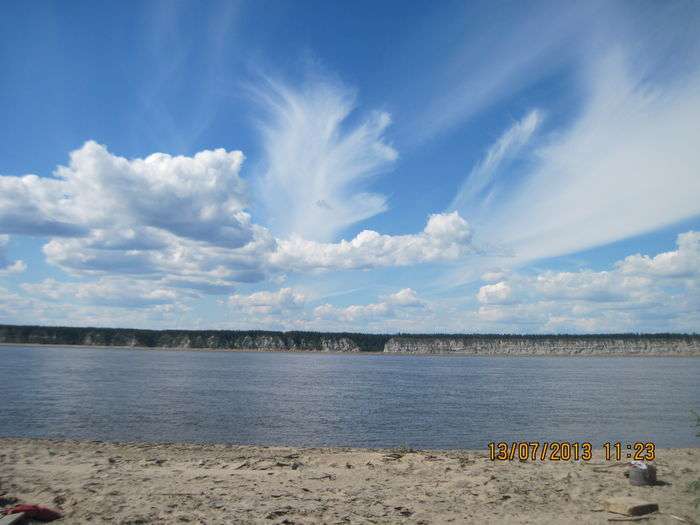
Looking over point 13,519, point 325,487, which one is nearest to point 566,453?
point 325,487

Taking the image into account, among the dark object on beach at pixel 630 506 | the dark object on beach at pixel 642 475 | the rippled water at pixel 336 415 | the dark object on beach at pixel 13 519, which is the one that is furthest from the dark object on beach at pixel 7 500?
the dark object on beach at pixel 642 475

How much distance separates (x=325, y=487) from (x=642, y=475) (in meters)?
10.0

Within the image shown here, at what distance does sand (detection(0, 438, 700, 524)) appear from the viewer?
13.4m

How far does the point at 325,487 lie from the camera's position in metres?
16.2

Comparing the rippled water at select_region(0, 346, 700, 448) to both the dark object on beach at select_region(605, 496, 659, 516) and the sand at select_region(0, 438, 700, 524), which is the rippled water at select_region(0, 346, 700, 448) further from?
the dark object on beach at select_region(605, 496, 659, 516)

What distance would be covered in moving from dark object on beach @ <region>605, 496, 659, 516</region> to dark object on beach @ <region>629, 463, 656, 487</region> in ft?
8.76

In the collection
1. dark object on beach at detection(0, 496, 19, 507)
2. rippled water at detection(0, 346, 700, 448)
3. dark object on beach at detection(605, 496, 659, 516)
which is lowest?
rippled water at detection(0, 346, 700, 448)

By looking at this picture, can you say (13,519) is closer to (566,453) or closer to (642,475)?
(642,475)

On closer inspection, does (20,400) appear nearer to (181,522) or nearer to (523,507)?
(181,522)

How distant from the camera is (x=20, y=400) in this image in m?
41.5

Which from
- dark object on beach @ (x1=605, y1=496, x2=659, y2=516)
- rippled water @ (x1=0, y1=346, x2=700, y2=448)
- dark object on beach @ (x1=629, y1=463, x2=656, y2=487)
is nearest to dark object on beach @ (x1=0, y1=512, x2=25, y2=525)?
dark object on beach @ (x1=605, y1=496, x2=659, y2=516)

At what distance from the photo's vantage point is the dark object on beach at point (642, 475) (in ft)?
52.1

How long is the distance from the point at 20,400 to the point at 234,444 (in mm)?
26007

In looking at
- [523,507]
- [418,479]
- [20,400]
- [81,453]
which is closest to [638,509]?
[523,507]
